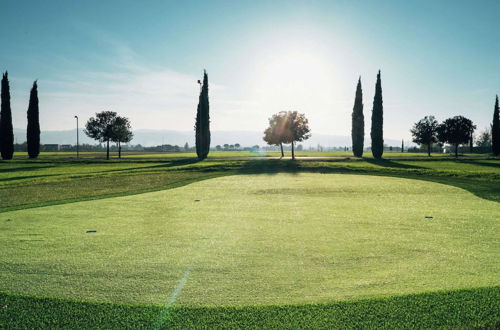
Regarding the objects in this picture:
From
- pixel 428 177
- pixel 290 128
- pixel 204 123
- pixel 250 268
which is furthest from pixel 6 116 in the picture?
pixel 250 268

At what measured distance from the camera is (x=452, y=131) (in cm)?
5641

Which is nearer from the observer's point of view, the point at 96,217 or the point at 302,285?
the point at 302,285

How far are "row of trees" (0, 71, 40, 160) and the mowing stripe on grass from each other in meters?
55.8

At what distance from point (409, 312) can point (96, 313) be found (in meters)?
3.17

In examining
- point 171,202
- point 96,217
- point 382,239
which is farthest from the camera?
point 171,202

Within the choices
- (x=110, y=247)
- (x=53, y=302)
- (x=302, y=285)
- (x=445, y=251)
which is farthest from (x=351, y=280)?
(x=110, y=247)

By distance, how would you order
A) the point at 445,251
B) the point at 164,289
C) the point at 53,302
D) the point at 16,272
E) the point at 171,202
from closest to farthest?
the point at 53,302, the point at 164,289, the point at 16,272, the point at 445,251, the point at 171,202

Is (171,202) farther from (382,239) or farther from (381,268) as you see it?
(381,268)

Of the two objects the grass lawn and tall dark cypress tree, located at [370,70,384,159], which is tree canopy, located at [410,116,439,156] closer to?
tall dark cypress tree, located at [370,70,384,159]

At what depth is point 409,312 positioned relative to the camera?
318 cm

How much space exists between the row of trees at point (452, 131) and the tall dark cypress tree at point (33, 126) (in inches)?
2734

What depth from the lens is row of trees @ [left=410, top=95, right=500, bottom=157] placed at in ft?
184

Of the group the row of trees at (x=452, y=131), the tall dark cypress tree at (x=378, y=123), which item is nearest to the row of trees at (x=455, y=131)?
the row of trees at (x=452, y=131)

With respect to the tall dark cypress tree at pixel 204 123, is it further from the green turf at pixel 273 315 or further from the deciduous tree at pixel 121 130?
the green turf at pixel 273 315
